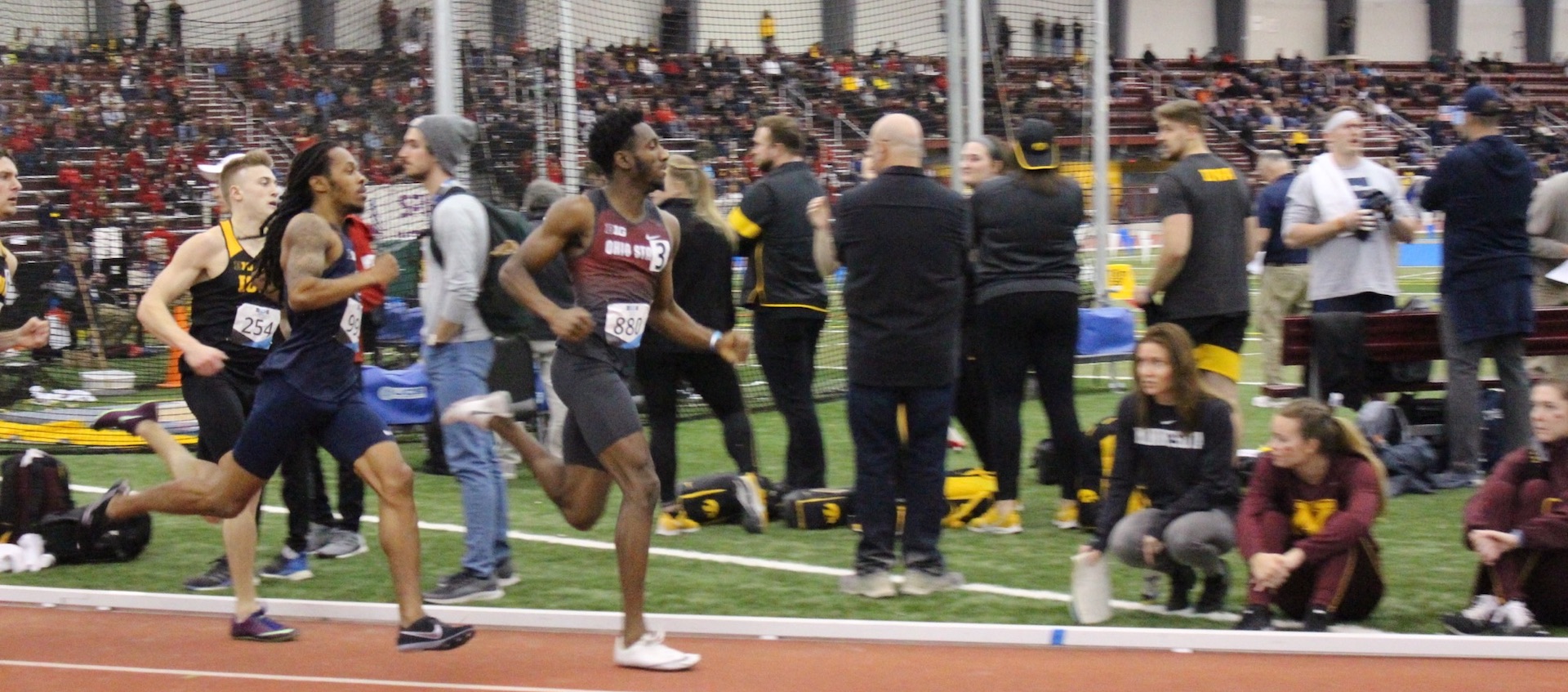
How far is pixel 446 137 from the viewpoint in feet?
20.5

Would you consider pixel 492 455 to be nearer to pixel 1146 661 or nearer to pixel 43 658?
pixel 43 658

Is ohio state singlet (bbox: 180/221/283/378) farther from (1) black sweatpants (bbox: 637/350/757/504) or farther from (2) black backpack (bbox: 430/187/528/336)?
(1) black sweatpants (bbox: 637/350/757/504)

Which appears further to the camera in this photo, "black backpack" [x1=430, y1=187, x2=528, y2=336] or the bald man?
"black backpack" [x1=430, y1=187, x2=528, y2=336]

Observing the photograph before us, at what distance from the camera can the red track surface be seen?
16.9 ft

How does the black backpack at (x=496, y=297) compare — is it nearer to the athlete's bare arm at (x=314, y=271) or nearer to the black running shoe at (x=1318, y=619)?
the athlete's bare arm at (x=314, y=271)

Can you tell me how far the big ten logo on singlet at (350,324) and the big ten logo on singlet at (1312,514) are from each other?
10.9 ft

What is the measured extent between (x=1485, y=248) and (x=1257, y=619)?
336 cm

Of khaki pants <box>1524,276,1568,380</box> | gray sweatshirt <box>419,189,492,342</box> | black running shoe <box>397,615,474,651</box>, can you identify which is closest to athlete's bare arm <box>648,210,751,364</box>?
gray sweatshirt <box>419,189,492,342</box>

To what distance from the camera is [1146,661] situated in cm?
539

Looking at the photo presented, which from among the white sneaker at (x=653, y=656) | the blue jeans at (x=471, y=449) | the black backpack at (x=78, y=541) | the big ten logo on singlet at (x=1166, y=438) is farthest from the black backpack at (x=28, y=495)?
the big ten logo on singlet at (x=1166, y=438)

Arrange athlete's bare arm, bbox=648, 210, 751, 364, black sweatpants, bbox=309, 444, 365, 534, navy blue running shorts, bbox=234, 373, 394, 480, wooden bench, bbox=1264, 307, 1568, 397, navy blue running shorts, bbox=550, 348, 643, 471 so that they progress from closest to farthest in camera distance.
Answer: navy blue running shorts, bbox=550, 348, 643, 471
navy blue running shorts, bbox=234, 373, 394, 480
athlete's bare arm, bbox=648, 210, 751, 364
black sweatpants, bbox=309, 444, 365, 534
wooden bench, bbox=1264, 307, 1568, 397

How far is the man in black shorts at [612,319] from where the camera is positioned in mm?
5270

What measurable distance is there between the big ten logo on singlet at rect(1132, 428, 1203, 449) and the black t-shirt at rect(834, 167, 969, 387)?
2.42ft

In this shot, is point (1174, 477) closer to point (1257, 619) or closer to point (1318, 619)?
point (1257, 619)
